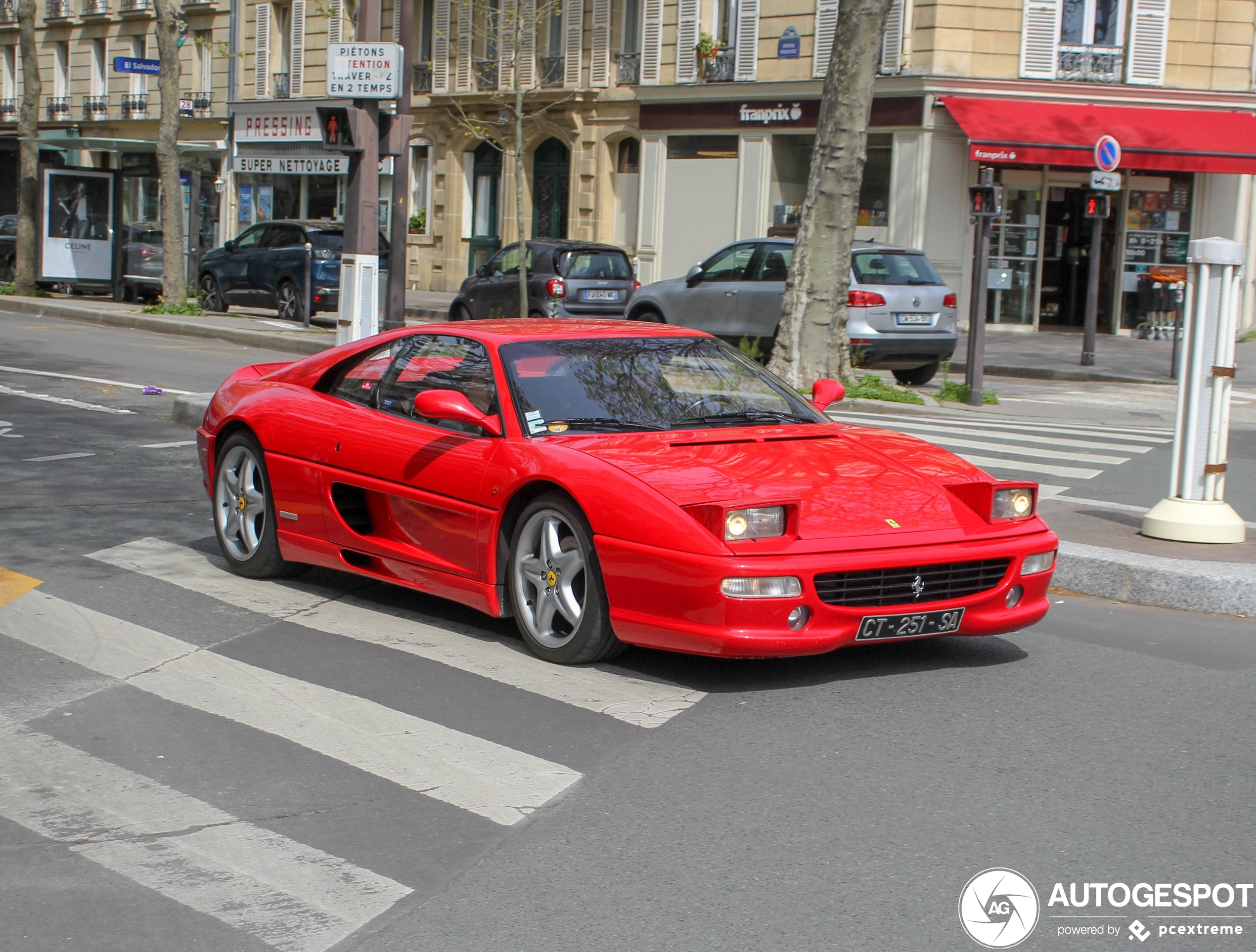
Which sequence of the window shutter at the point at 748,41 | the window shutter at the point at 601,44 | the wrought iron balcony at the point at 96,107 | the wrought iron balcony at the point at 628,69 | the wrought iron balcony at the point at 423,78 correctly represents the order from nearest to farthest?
the window shutter at the point at 748,41
the wrought iron balcony at the point at 628,69
the window shutter at the point at 601,44
the wrought iron balcony at the point at 423,78
the wrought iron balcony at the point at 96,107

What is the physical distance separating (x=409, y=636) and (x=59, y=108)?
4994cm

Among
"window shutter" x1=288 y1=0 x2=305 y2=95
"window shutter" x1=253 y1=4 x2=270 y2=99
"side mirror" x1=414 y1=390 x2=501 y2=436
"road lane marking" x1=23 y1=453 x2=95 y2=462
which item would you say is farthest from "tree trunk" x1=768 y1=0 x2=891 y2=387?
"window shutter" x1=253 y1=4 x2=270 y2=99

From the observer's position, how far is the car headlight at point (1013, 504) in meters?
5.87

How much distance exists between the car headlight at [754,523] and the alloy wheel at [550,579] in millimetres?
627

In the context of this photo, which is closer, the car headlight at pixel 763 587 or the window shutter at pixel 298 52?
the car headlight at pixel 763 587

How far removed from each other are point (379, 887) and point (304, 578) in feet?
12.7

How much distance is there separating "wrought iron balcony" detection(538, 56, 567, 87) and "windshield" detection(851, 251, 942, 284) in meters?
19.4

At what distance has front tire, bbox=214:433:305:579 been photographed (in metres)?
7.27

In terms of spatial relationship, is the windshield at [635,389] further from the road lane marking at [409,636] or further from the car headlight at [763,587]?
the car headlight at [763,587]

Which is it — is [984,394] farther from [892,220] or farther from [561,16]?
[561,16]

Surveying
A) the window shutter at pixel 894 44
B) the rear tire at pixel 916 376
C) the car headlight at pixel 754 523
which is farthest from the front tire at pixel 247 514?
the window shutter at pixel 894 44

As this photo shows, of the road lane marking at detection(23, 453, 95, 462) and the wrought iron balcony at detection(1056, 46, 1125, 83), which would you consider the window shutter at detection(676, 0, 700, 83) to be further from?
the road lane marking at detection(23, 453, 95, 462)

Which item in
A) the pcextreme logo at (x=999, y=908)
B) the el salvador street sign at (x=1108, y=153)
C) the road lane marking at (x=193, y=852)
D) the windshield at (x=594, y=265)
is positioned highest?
the el salvador street sign at (x=1108, y=153)

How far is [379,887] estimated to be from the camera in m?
3.80
